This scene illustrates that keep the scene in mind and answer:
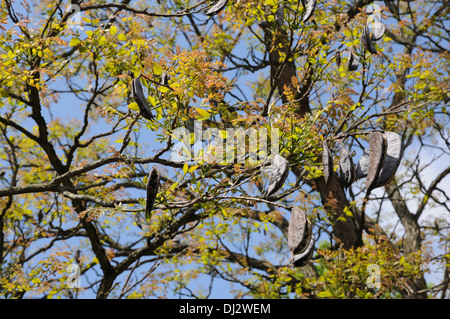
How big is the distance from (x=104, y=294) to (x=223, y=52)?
449 cm

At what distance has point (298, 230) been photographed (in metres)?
2.71

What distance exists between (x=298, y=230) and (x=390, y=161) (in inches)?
25.0

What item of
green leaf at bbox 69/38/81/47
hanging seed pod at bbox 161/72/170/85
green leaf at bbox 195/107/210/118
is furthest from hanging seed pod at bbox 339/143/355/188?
green leaf at bbox 69/38/81/47

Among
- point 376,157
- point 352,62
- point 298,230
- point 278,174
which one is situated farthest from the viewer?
point 352,62

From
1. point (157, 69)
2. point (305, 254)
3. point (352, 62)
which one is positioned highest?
point (352, 62)

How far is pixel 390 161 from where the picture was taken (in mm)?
2529

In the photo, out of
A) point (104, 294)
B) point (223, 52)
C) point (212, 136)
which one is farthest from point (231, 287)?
point (212, 136)

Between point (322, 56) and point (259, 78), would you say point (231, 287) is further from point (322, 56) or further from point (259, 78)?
point (322, 56)

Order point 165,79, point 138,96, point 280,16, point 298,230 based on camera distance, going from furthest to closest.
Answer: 1. point 280,16
2. point 165,79
3. point 138,96
4. point 298,230

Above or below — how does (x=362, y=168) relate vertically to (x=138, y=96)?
below

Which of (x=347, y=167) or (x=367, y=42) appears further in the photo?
(x=367, y=42)

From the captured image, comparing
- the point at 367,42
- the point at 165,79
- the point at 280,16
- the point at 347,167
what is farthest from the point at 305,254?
the point at 280,16

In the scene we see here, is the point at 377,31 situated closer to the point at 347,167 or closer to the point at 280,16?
the point at 280,16

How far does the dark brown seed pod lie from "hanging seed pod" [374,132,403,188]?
0.46 m
